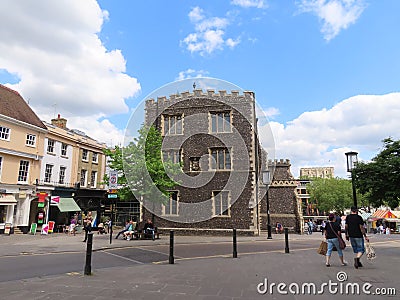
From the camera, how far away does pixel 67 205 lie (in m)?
26.1

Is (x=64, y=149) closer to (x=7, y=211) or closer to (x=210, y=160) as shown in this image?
(x=7, y=211)

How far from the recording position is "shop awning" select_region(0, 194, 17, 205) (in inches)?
835

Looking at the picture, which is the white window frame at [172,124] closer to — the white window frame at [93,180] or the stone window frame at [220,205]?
the stone window frame at [220,205]

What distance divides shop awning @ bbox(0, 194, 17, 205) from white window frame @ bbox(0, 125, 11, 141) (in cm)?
420

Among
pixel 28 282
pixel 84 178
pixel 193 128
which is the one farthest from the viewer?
pixel 84 178

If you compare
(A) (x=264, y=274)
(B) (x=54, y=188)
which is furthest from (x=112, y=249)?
(B) (x=54, y=188)

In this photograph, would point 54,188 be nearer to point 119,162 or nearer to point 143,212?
point 143,212

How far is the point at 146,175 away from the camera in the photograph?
18.2 metres

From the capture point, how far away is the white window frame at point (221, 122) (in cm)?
2611

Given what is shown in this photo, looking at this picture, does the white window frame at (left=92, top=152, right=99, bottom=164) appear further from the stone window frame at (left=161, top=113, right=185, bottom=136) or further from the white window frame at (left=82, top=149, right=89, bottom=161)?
the stone window frame at (left=161, top=113, right=185, bottom=136)

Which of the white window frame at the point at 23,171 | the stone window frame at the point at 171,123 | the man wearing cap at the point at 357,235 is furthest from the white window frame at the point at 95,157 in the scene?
the man wearing cap at the point at 357,235

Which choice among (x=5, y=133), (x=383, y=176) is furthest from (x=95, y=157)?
(x=383, y=176)

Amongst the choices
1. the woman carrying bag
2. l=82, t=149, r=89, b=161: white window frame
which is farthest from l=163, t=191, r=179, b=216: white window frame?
the woman carrying bag

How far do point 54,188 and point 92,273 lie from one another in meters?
20.6
